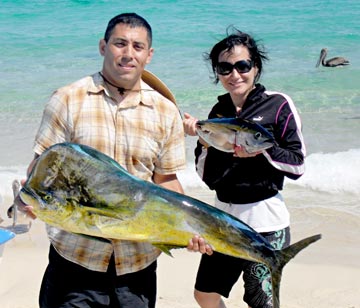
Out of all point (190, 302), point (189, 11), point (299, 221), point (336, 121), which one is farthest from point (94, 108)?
point (189, 11)

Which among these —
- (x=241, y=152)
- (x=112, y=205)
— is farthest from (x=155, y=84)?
(x=112, y=205)

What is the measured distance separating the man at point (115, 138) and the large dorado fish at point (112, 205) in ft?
1.07

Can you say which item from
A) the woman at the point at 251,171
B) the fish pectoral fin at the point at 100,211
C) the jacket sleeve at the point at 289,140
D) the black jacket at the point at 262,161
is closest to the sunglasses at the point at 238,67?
the woman at the point at 251,171

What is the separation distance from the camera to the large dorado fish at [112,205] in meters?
2.73

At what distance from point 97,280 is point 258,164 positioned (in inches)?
40.9

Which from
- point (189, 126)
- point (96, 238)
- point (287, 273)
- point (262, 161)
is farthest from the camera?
point (287, 273)

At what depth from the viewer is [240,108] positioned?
12.4ft

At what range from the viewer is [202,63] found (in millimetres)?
16891

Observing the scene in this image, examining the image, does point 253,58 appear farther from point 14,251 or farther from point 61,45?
point 61,45

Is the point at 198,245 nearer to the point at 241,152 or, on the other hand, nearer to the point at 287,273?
the point at 241,152

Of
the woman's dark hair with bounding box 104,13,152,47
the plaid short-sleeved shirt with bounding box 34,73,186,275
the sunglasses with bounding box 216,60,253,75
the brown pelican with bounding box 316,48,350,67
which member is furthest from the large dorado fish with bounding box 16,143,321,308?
the brown pelican with bounding box 316,48,350,67

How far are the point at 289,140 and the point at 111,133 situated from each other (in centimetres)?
102

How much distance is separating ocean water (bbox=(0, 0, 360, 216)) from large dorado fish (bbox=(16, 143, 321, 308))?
2892 millimetres

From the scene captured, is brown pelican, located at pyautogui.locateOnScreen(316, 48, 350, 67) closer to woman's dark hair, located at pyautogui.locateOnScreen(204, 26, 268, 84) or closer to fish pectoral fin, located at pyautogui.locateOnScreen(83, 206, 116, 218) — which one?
woman's dark hair, located at pyautogui.locateOnScreen(204, 26, 268, 84)
